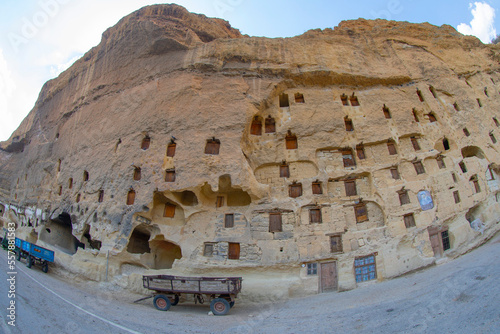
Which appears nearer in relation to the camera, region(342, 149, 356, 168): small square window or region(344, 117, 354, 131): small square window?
region(342, 149, 356, 168): small square window

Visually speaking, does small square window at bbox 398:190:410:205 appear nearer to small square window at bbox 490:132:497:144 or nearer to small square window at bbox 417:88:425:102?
small square window at bbox 417:88:425:102

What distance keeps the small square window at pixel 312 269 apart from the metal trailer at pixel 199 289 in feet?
17.5

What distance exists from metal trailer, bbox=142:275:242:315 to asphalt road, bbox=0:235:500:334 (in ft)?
1.53

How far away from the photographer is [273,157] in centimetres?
1980

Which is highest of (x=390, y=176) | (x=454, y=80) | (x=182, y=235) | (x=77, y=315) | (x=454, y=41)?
(x=454, y=41)

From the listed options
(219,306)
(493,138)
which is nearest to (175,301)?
(219,306)

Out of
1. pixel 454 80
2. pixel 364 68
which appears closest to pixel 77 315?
pixel 364 68

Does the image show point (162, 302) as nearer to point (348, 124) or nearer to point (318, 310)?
point (318, 310)

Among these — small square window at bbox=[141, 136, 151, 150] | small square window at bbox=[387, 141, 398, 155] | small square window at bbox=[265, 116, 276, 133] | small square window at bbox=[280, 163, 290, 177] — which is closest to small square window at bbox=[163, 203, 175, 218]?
small square window at bbox=[141, 136, 151, 150]

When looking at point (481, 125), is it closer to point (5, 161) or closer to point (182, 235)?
point (182, 235)

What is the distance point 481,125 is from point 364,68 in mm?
9203

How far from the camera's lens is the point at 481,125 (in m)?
20.7

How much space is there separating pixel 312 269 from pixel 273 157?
25.0 ft

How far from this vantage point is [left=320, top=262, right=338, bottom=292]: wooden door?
1535 cm
